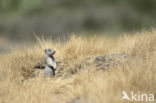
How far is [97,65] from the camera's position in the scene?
5.01 metres

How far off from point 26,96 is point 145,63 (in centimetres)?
173

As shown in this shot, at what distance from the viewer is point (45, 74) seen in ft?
16.1

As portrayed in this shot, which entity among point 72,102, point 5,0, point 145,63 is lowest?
point 72,102

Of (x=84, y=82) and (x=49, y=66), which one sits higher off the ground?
(x=49, y=66)

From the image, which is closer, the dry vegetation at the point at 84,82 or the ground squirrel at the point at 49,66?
the dry vegetation at the point at 84,82

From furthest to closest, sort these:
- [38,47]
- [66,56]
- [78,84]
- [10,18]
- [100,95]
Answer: [10,18], [38,47], [66,56], [78,84], [100,95]

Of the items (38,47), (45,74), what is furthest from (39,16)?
(45,74)

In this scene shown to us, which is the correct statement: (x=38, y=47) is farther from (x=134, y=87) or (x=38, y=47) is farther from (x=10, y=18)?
(x=10, y=18)

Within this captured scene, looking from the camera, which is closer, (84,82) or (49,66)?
(84,82)

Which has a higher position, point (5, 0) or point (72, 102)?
point (5, 0)

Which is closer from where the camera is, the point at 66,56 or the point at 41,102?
the point at 41,102

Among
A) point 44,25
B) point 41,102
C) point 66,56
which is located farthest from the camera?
point 44,25

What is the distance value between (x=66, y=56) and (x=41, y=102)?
231 cm

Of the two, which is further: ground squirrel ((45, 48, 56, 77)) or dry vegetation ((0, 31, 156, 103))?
ground squirrel ((45, 48, 56, 77))
